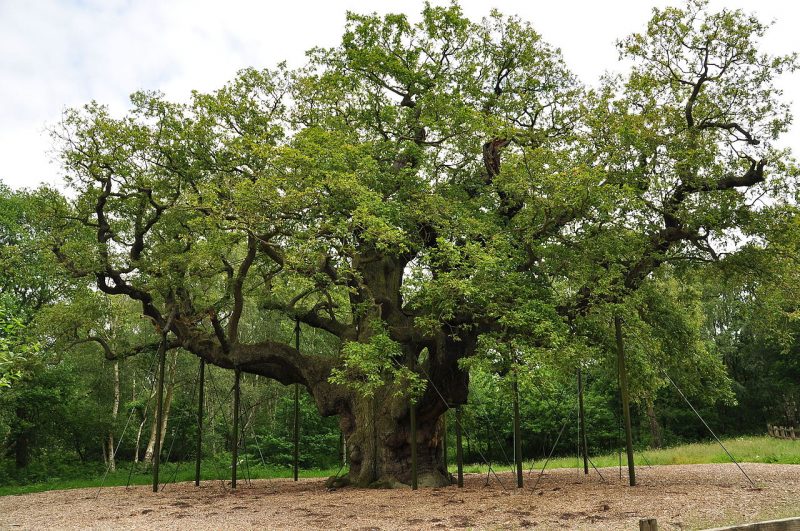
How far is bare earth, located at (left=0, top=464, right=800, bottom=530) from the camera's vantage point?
27.9ft

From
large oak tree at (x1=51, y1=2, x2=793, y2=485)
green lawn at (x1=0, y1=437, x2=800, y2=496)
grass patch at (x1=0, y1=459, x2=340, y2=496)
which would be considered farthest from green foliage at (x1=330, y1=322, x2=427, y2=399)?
grass patch at (x1=0, y1=459, x2=340, y2=496)

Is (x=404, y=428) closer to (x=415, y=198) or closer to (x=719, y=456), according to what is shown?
(x=415, y=198)

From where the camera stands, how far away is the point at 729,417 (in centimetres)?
3419

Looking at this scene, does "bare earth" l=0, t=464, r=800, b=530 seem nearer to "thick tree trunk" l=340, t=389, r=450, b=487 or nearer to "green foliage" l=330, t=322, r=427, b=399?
"thick tree trunk" l=340, t=389, r=450, b=487

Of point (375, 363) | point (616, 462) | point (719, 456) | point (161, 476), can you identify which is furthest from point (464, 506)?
point (161, 476)

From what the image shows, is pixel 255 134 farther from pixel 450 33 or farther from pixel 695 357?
pixel 695 357

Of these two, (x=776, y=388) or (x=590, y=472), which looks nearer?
(x=590, y=472)

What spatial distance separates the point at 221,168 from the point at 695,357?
12.4m

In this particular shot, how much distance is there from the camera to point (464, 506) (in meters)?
10.5

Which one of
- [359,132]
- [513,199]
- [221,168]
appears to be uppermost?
[359,132]

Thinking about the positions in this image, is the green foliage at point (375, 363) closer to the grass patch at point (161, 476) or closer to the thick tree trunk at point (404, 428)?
the thick tree trunk at point (404, 428)

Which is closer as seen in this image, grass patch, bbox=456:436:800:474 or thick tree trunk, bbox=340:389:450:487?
thick tree trunk, bbox=340:389:450:487

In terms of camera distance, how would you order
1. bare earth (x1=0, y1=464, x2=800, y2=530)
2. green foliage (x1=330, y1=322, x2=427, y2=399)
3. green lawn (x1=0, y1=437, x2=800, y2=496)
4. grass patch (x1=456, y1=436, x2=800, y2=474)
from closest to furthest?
bare earth (x1=0, y1=464, x2=800, y2=530), green foliage (x1=330, y1=322, x2=427, y2=399), grass patch (x1=456, y1=436, x2=800, y2=474), green lawn (x1=0, y1=437, x2=800, y2=496)

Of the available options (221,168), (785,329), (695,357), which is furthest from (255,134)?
(785,329)
